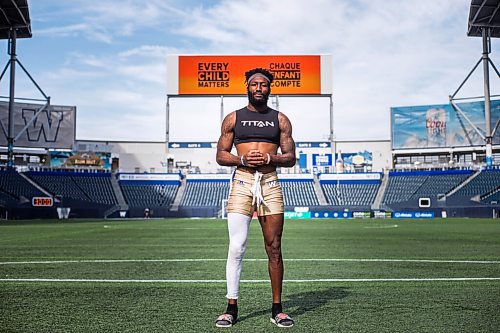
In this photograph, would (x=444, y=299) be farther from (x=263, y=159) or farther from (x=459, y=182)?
(x=459, y=182)

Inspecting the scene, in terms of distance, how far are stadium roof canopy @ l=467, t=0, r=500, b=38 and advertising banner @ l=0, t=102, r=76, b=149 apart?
147ft

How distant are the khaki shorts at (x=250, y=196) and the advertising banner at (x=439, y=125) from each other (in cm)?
5831

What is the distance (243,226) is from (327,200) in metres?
54.8

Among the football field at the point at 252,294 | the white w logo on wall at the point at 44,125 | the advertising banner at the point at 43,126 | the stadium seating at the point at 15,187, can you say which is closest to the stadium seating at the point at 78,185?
the stadium seating at the point at 15,187

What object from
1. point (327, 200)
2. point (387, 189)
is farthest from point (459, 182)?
point (327, 200)

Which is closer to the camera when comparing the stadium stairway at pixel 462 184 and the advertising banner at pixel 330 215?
the advertising banner at pixel 330 215

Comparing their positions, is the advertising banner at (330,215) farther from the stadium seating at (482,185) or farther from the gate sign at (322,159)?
the stadium seating at (482,185)

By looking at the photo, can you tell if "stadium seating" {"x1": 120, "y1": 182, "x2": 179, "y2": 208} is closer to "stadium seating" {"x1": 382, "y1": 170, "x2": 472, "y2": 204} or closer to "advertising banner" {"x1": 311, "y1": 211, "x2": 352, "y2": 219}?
"advertising banner" {"x1": 311, "y1": 211, "x2": 352, "y2": 219}

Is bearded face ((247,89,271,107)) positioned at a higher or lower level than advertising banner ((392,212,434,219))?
higher

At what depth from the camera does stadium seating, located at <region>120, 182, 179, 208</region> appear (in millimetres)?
58763

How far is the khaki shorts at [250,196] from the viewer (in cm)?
493

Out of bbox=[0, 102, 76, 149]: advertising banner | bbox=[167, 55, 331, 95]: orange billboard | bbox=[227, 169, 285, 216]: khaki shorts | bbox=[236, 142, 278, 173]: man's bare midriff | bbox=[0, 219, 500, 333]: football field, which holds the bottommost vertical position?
bbox=[0, 219, 500, 333]: football field

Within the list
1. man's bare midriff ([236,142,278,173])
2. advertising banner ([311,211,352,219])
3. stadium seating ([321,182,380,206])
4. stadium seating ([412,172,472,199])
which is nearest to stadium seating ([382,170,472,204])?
stadium seating ([412,172,472,199])

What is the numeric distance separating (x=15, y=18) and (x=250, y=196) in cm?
5193
